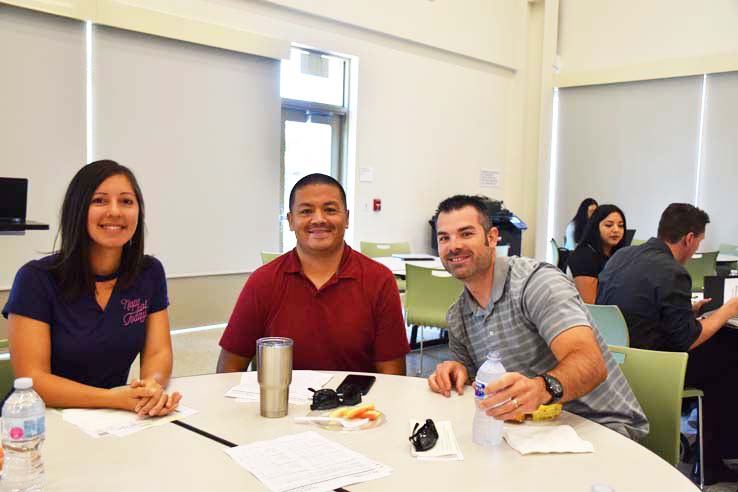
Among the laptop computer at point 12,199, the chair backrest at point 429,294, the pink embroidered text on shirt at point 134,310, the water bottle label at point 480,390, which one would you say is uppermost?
the laptop computer at point 12,199

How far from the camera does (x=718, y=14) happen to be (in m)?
6.86

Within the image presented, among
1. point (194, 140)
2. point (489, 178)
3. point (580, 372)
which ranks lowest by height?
point (580, 372)

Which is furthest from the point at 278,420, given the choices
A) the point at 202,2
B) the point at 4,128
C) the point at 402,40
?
the point at 402,40

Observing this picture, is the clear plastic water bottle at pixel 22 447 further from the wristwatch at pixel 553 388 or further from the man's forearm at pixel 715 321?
the man's forearm at pixel 715 321

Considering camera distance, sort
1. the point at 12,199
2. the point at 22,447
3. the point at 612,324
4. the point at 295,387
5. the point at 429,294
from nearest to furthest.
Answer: the point at 22,447, the point at 295,387, the point at 612,324, the point at 12,199, the point at 429,294

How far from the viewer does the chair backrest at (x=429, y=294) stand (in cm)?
387

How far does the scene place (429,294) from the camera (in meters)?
3.92

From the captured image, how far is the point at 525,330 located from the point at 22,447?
4.21ft

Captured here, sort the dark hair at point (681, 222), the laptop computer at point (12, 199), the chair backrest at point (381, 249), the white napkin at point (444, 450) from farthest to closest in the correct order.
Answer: the chair backrest at point (381, 249), the laptop computer at point (12, 199), the dark hair at point (681, 222), the white napkin at point (444, 450)

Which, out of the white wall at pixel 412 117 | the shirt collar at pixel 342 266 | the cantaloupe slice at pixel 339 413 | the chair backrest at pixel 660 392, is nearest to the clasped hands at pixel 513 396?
the cantaloupe slice at pixel 339 413

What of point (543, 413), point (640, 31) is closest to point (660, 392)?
point (543, 413)

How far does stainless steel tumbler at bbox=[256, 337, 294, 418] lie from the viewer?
1.44 meters

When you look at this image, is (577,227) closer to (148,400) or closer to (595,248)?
(595,248)

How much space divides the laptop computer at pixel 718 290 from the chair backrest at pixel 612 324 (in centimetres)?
71
